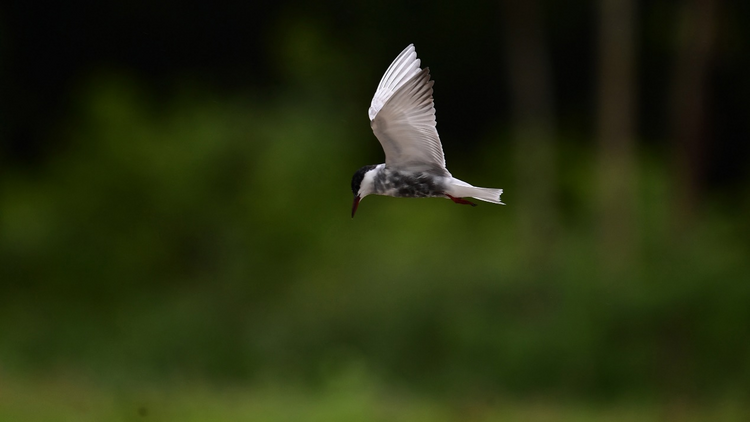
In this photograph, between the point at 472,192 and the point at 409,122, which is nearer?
the point at 472,192

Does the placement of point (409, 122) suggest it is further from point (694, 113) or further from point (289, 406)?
point (694, 113)

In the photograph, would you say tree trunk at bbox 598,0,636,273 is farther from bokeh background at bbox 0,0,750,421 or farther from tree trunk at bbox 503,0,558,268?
tree trunk at bbox 503,0,558,268

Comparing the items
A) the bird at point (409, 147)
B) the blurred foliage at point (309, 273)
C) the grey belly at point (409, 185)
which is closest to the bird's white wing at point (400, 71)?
the bird at point (409, 147)

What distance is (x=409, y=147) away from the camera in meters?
2.05

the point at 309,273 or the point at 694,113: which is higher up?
the point at 694,113

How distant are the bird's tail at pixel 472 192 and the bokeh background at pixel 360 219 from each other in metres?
4.56

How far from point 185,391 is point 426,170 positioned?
6041mm

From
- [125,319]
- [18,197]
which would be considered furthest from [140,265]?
[18,197]

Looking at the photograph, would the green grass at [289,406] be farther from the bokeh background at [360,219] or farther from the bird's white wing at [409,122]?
the bird's white wing at [409,122]

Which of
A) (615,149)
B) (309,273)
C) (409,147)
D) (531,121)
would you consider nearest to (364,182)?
(409,147)

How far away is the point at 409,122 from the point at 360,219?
8.74m

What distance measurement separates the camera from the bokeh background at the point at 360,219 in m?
8.05

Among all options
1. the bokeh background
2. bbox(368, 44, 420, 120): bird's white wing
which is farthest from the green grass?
bbox(368, 44, 420, 120): bird's white wing

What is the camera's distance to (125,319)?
9578mm
